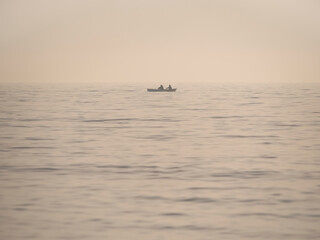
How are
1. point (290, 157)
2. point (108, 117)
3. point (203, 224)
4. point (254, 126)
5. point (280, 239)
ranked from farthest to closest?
point (108, 117) → point (254, 126) → point (290, 157) → point (203, 224) → point (280, 239)

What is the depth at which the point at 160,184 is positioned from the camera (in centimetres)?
1958

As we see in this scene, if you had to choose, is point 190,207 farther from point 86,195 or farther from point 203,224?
point 86,195

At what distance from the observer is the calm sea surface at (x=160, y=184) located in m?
14.9

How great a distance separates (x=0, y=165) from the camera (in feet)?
76.1

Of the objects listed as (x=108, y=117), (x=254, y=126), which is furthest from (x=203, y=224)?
(x=108, y=117)

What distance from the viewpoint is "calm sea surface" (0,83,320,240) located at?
49.0 feet

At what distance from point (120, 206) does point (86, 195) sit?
61.5 inches

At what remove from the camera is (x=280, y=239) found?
14086mm

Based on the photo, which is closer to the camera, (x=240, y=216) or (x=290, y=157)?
(x=240, y=216)

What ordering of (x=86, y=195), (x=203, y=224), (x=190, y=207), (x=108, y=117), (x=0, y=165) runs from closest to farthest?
1. (x=203, y=224)
2. (x=190, y=207)
3. (x=86, y=195)
4. (x=0, y=165)
5. (x=108, y=117)

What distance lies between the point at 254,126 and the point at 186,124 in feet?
12.7

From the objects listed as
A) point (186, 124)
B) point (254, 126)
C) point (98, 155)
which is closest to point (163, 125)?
point (186, 124)

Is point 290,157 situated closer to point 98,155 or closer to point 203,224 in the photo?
point 98,155

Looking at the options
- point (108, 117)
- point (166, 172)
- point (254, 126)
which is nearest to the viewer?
point (166, 172)
